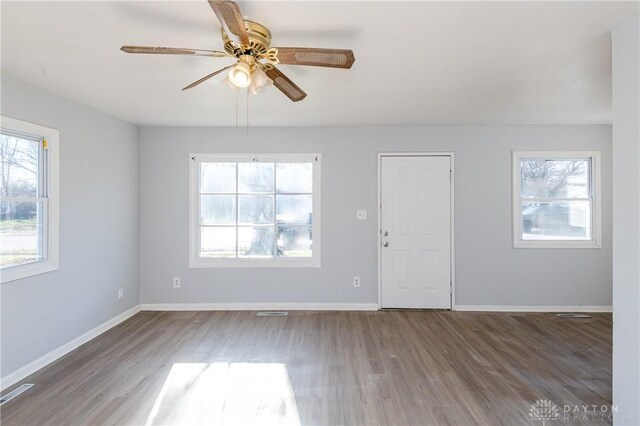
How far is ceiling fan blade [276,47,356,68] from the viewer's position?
1.59 metres

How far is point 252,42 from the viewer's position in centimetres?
171

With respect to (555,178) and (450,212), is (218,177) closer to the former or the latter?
(450,212)

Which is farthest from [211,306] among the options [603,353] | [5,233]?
[603,353]

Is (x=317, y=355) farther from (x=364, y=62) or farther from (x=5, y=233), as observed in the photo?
(x=5, y=233)

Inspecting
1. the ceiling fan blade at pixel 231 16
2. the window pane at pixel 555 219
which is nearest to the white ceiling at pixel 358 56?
the ceiling fan blade at pixel 231 16

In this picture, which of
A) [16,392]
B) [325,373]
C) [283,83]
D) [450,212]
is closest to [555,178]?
[450,212]

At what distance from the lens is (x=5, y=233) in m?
2.52

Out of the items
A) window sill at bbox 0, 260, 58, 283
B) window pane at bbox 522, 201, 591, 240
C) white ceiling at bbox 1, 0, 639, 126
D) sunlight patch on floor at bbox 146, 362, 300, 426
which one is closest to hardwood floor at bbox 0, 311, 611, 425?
sunlight patch on floor at bbox 146, 362, 300, 426

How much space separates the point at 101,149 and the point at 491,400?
4323 millimetres

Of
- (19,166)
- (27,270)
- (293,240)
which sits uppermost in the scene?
(19,166)

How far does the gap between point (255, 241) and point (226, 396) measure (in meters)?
2.20

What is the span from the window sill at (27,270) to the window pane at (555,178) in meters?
5.30

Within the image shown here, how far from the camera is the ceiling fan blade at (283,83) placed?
1.88 metres

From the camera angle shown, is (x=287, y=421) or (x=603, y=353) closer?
(x=287, y=421)
